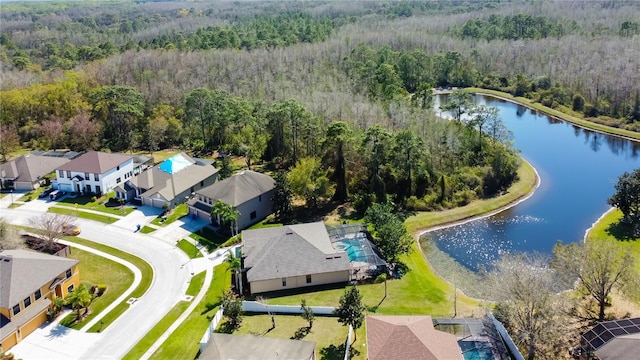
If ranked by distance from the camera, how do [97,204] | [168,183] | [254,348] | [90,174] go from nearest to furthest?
[254,348]
[168,183]
[97,204]
[90,174]

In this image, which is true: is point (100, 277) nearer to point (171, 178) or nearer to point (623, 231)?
point (171, 178)

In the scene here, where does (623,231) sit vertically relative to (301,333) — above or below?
below

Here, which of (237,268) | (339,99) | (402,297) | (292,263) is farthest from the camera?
(339,99)

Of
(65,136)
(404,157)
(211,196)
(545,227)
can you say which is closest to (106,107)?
(65,136)

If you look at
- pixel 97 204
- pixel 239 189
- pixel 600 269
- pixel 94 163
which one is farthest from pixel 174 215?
pixel 600 269

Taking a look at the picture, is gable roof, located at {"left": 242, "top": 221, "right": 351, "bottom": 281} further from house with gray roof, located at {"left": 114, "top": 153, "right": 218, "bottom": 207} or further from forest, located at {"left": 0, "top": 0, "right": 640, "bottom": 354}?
→ house with gray roof, located at {"left": 114, "top": 153, "right": 218, "bottom": 207}

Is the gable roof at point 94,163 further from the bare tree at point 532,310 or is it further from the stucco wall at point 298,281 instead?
the bare tree at point 532,310

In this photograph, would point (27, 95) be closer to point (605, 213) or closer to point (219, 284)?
point (219, 284)
